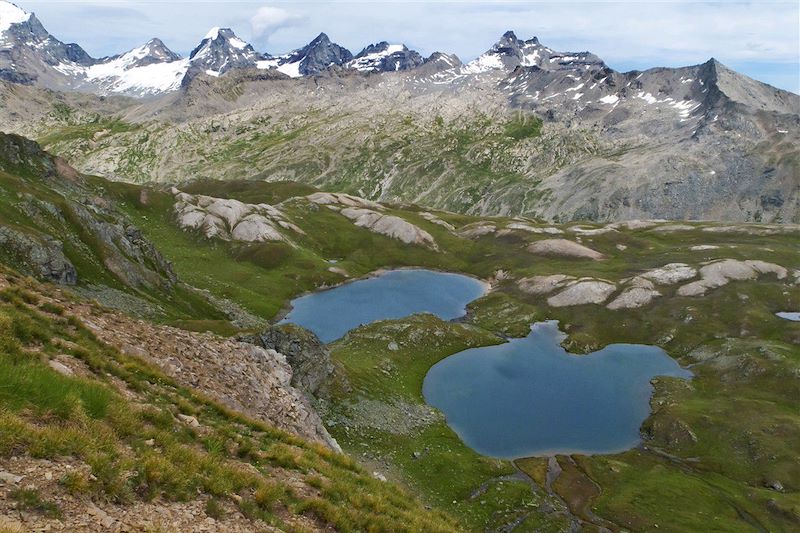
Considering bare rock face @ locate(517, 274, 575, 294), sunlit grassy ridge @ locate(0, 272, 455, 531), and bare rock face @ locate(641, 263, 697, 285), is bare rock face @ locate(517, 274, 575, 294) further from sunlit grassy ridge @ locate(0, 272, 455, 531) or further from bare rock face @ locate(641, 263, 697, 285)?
sunlit grassy ridge @ locate(0, 272, 455, 531)

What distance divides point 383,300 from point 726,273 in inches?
4058

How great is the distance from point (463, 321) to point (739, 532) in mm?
85035

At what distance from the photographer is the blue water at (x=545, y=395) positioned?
8094 centimetres

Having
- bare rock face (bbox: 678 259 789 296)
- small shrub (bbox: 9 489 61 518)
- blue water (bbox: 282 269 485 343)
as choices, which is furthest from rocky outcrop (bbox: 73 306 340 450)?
bare rock face (bbox: 678 259 789 296)

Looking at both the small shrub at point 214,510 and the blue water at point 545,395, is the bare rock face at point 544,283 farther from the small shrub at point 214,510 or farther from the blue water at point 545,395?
the small shrub at point 214,510

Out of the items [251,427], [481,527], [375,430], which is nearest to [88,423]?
[251,427]

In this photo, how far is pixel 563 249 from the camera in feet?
621

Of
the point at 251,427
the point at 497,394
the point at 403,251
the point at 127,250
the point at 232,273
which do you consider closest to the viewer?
the point at 251,427

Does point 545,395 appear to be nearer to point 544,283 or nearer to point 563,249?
point 544,283

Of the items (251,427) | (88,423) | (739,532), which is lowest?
(739,532)

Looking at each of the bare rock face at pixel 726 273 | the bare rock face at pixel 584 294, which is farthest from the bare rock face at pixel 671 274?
the bare rock face at pixel 584 294

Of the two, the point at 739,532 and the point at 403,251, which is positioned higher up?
the point at 403,251

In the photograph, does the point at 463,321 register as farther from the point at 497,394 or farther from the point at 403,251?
the point at 403,251

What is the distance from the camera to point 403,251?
643ft
